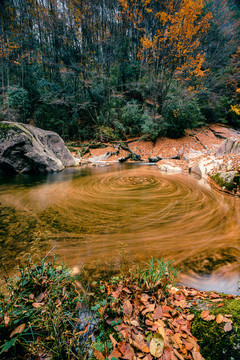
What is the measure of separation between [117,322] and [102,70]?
1759 cm

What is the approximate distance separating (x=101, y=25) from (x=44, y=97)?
28.9 ft

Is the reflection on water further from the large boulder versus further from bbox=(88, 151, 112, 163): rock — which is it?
bbox=(88, 151, 112, 163): rock

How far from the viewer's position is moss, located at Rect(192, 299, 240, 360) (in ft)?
2.63

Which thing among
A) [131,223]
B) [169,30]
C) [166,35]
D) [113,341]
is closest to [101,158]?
[131,223]

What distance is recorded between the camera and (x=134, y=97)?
15633 mm

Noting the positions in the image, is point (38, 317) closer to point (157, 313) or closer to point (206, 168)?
point (157, 313)

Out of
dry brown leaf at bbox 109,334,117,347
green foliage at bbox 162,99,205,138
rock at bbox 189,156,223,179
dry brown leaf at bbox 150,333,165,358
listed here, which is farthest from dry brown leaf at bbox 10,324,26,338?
green foliage at bbox 162,99,205,138

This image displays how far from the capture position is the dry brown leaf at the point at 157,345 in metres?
0.83

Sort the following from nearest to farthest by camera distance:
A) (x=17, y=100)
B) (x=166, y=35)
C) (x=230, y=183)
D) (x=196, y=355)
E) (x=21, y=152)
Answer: (x=196, y=355) < (x=230, y=183) < (x=21, y=152) < (x=166, y=35) < (x=17, y=100)

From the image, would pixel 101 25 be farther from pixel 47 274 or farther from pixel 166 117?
pixel 47 274

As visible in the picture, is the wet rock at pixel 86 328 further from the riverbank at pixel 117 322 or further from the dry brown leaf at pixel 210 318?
the dry brown leaf at pixel 210 318

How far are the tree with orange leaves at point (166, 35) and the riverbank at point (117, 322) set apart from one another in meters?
15.3

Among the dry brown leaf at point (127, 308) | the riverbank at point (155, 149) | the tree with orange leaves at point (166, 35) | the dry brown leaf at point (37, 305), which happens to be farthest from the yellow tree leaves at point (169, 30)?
the dry brown leaf at point (37, 305)

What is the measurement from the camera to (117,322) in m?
1.05
